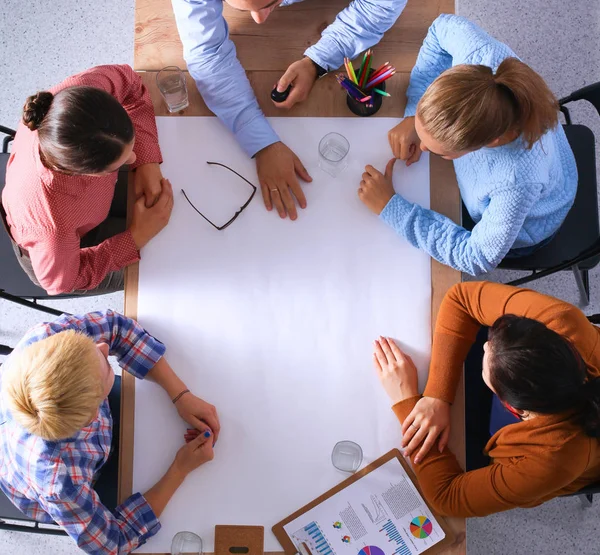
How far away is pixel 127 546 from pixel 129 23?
71.2 inches

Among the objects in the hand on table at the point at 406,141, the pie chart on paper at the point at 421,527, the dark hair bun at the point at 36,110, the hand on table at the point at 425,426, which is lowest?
the pie chart on paper at the point at 421,527

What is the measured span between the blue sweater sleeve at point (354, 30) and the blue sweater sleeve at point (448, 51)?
4.0 inches

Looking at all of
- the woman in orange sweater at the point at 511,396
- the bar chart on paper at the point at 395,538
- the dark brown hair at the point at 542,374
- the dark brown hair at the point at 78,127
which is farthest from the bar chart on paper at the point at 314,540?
the dark brown hair at the point at 78,127

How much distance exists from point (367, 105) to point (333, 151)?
124mm

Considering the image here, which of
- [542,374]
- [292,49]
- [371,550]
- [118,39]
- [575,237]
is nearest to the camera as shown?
[542,374]

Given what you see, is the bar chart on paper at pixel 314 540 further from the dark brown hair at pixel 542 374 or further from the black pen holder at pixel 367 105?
the black pen holder at pixel 367 105

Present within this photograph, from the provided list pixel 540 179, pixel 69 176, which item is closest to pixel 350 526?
pixel 540 179

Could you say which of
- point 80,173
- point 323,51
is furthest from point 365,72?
point 80,173

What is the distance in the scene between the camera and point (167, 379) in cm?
116

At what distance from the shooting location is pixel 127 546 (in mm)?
1102

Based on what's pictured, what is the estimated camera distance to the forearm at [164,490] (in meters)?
1.11

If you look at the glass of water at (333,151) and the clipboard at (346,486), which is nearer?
the clipboard at (346,486)

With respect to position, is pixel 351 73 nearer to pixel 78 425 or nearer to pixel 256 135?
pixel 256 135

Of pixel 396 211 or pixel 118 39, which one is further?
pixel 118 39
